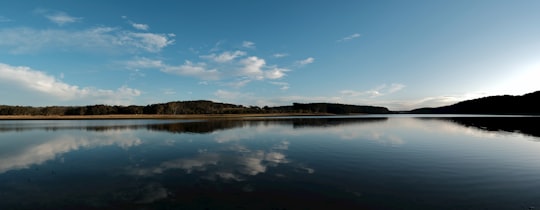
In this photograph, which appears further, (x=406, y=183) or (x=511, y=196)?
(x=406, y=183)

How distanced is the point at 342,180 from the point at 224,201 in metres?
6.51

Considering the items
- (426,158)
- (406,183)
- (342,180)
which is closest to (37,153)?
(342,180)

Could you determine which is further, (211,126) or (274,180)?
Result: (211,126)

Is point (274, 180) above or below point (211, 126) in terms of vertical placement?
below

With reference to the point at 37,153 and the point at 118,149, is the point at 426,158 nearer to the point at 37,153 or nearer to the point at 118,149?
the point at 118,149

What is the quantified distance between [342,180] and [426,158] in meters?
10.5

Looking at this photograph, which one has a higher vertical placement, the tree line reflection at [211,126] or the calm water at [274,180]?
the tree line reflection at [211,126]

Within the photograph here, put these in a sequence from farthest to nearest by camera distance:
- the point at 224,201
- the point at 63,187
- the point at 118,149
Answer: the point at 118,149 < the point at 63,187 < the point at 224,201

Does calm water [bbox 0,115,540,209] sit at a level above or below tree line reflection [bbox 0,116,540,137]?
below

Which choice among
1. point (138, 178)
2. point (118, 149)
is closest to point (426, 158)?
point (138, 178)

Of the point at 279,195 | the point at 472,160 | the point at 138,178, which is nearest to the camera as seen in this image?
the point at 279,195

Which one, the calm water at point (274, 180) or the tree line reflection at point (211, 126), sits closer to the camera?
the calm water at point (274, 180)

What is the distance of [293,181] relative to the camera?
48.1 feet

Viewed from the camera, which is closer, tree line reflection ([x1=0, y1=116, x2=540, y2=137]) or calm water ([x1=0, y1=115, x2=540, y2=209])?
calm water ([x1=0, y1=115, x2=540, y2=209])
